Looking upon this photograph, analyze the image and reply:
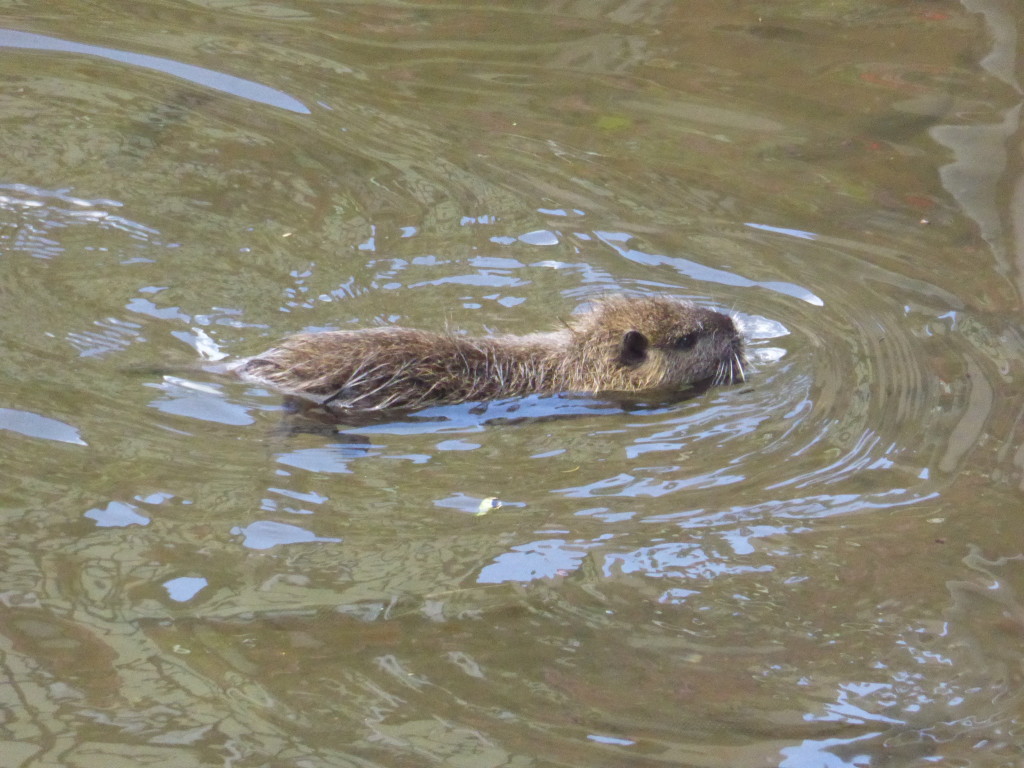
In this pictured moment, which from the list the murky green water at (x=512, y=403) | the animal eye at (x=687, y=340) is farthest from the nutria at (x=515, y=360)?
the murky green water at (x=512, y=403)

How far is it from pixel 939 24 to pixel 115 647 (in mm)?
5926

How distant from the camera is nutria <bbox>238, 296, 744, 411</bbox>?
4789 mm

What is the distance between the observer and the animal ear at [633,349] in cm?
530

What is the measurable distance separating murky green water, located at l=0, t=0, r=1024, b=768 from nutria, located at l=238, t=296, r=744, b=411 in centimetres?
11

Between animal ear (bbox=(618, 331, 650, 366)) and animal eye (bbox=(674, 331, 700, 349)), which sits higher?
animal eye (bbox=(674, 331, 700, 349))

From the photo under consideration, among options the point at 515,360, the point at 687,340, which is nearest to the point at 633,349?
the point at 687,340

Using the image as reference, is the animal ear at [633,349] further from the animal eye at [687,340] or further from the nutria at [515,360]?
the animal eye at [687,340]

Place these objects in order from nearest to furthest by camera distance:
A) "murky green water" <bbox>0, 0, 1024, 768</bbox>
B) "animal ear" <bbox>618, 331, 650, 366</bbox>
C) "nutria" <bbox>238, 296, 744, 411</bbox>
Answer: "murky green water" <bbox>0, 0, 1024, 768</bbox>
"nutria" <bbox>238, 296, 744, 411</bbox>
"animal ear" <bbox>618, 331, 650, 366</bbox>

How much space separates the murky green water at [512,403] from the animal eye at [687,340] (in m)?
0.24

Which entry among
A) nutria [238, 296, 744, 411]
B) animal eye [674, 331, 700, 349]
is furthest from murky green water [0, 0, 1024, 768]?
animal eye [674, 331, 700, 349]

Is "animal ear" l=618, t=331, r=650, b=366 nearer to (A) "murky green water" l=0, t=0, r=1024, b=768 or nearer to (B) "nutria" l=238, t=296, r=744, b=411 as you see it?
(B) "nutria" l=238, t=296, r=744, b=411

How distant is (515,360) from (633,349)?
0.52 m

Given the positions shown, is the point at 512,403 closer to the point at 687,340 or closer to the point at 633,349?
the point at 633,349

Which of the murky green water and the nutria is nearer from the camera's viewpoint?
the murky green water
